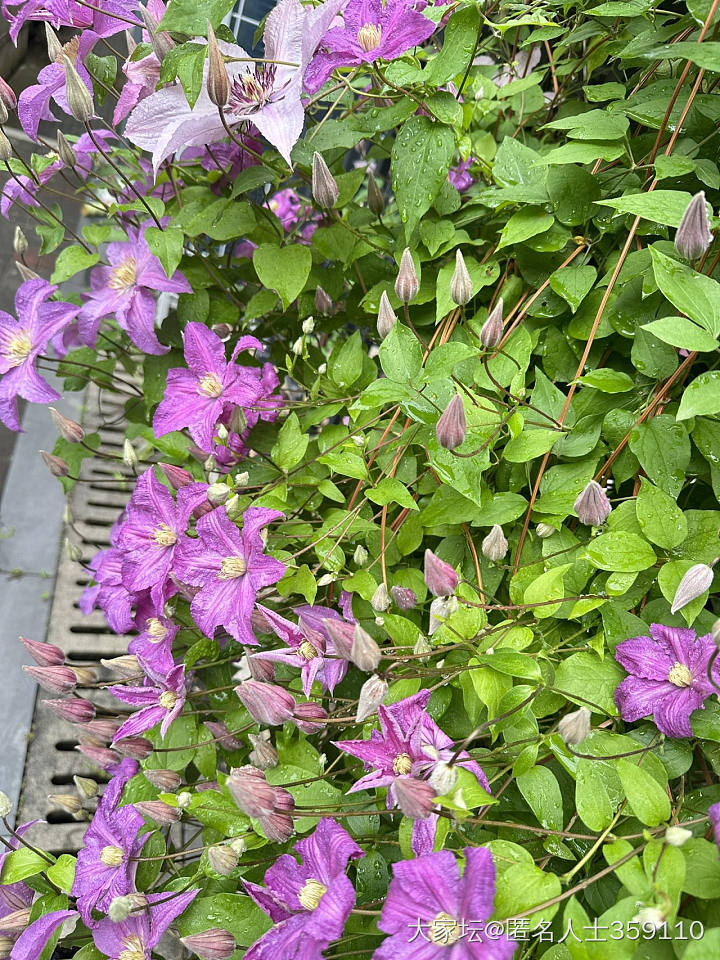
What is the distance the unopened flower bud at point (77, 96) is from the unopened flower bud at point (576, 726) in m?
0.74

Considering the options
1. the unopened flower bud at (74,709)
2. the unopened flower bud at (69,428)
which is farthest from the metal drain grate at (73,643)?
the unopened flower bud at (74,709)

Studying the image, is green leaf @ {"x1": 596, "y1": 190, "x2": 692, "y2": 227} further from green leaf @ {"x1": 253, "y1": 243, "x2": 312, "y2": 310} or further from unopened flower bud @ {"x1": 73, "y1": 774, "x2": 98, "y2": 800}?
unopened flower bud @ {"x1": 73, "y1": 774, "x2": 98, "y2": 800}

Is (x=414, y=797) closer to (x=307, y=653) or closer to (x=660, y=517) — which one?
(x=307, y=653)

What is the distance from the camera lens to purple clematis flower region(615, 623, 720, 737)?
1.81 feet

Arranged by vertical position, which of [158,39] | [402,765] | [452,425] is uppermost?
[158,39]

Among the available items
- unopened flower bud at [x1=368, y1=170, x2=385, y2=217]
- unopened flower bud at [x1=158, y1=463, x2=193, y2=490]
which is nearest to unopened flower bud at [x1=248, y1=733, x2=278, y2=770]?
unopened flower bud at [x1=158, y1=463, x2=193, y2=490]

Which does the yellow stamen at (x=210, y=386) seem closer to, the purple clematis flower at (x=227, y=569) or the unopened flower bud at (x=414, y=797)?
the purple clematis flower at (x=227, y=569)

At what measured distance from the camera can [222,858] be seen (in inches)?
23.0

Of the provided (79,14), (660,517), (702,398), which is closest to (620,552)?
(660,517)

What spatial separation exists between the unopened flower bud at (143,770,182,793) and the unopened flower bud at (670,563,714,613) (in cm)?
48

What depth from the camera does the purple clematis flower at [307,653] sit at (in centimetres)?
62

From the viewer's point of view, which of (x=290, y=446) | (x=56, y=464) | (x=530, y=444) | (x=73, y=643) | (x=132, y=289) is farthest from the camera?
(x=73, y=643)

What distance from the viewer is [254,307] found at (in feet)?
2.77

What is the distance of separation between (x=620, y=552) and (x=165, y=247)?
1.87 feet
